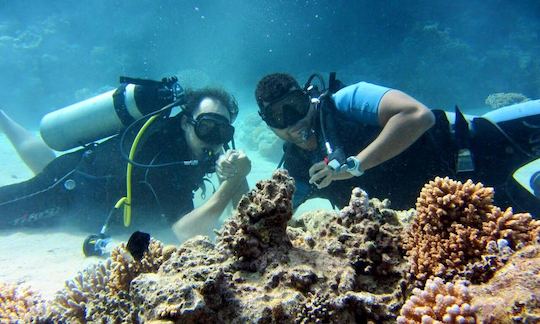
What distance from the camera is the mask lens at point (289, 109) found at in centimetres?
439

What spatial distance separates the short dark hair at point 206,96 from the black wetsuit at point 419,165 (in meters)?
2.29

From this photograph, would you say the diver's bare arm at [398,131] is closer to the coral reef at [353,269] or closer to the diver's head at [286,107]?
the diver's head at [286,107]

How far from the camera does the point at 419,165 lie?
4434 millimetres

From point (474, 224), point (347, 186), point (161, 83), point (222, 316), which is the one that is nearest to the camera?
point (222, 316)

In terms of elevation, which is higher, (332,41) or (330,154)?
(332,41)

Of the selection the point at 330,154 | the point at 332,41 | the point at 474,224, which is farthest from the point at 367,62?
the point at 474,224

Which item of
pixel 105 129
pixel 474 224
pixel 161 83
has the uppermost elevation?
pixel 161 83

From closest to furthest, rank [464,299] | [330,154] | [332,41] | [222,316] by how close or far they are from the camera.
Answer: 1. [464,299]
2. [222,316]
3. [330,154]
4. [332,41]

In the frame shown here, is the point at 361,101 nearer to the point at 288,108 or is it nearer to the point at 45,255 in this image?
the point at 288,108

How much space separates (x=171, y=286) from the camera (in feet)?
5.39

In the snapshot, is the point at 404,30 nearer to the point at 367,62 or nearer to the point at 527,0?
the point at 367,62

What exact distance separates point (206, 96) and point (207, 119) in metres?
0.78

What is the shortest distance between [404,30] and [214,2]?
22.4 metres

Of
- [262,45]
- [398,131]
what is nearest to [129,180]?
[398,131]
